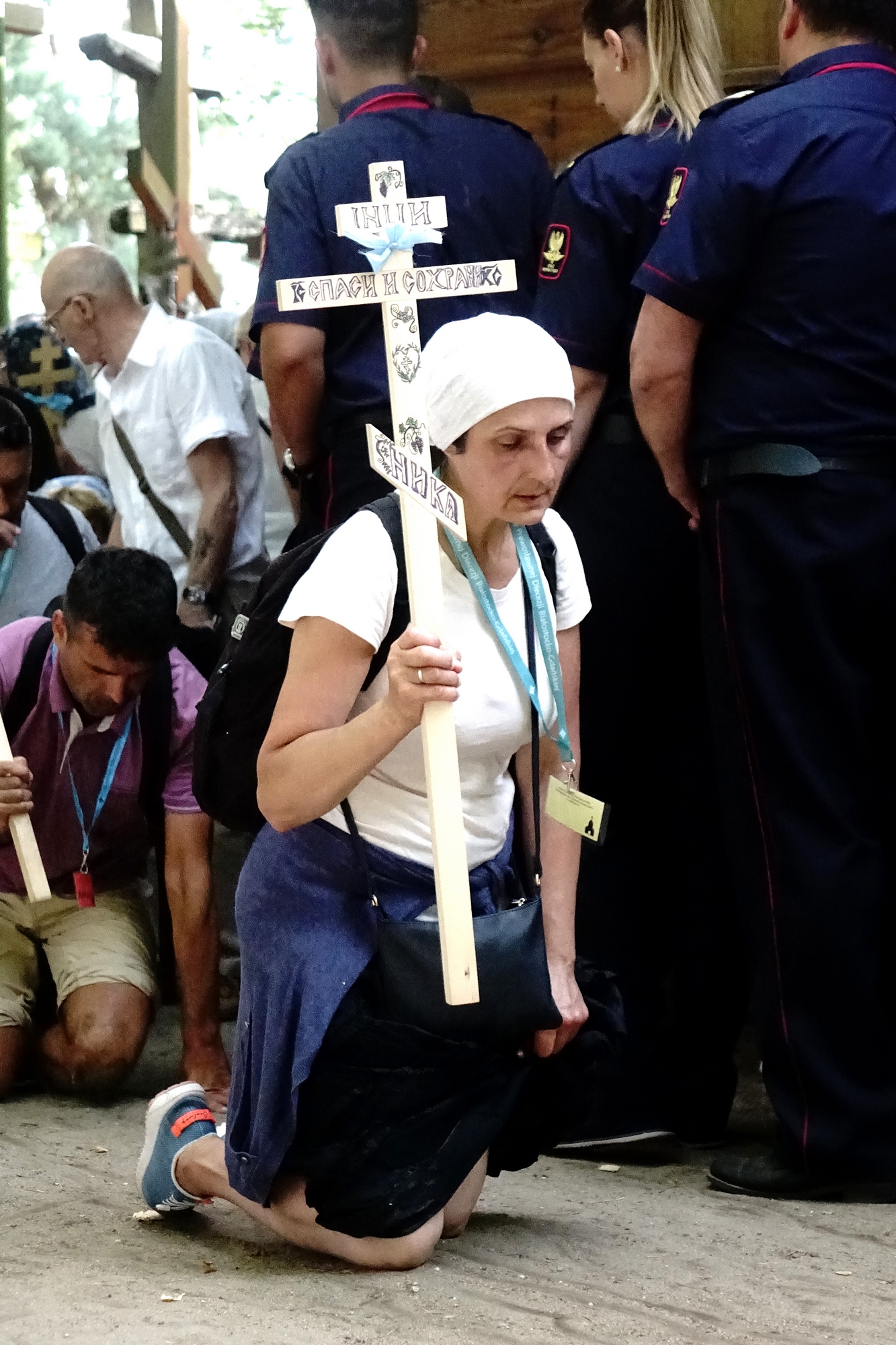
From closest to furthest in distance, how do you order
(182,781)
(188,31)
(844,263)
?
(844,263) → (182,781) → (188,31)

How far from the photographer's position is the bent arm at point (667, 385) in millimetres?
3016

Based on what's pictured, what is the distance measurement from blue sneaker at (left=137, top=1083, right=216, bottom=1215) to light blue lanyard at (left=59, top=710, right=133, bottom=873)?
1034mm

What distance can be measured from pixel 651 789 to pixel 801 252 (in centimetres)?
111

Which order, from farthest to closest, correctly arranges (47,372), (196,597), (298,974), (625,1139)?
(47,372), (196,597), (625,1139), (298,974)

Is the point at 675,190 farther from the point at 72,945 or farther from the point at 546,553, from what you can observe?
the point at 72,945

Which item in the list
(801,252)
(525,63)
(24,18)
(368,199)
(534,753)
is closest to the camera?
(534,753)

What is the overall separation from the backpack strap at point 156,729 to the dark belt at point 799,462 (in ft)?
4.83

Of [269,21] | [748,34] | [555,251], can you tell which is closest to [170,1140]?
[555,251]

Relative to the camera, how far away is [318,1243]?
2697 mm

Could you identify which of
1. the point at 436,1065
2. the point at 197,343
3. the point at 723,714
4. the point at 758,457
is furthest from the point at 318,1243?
the point at 197,343

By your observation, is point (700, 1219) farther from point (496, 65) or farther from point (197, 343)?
point (496, 65)

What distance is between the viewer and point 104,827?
4105 mm

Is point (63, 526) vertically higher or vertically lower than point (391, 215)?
lower

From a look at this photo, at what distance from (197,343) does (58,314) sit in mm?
494
